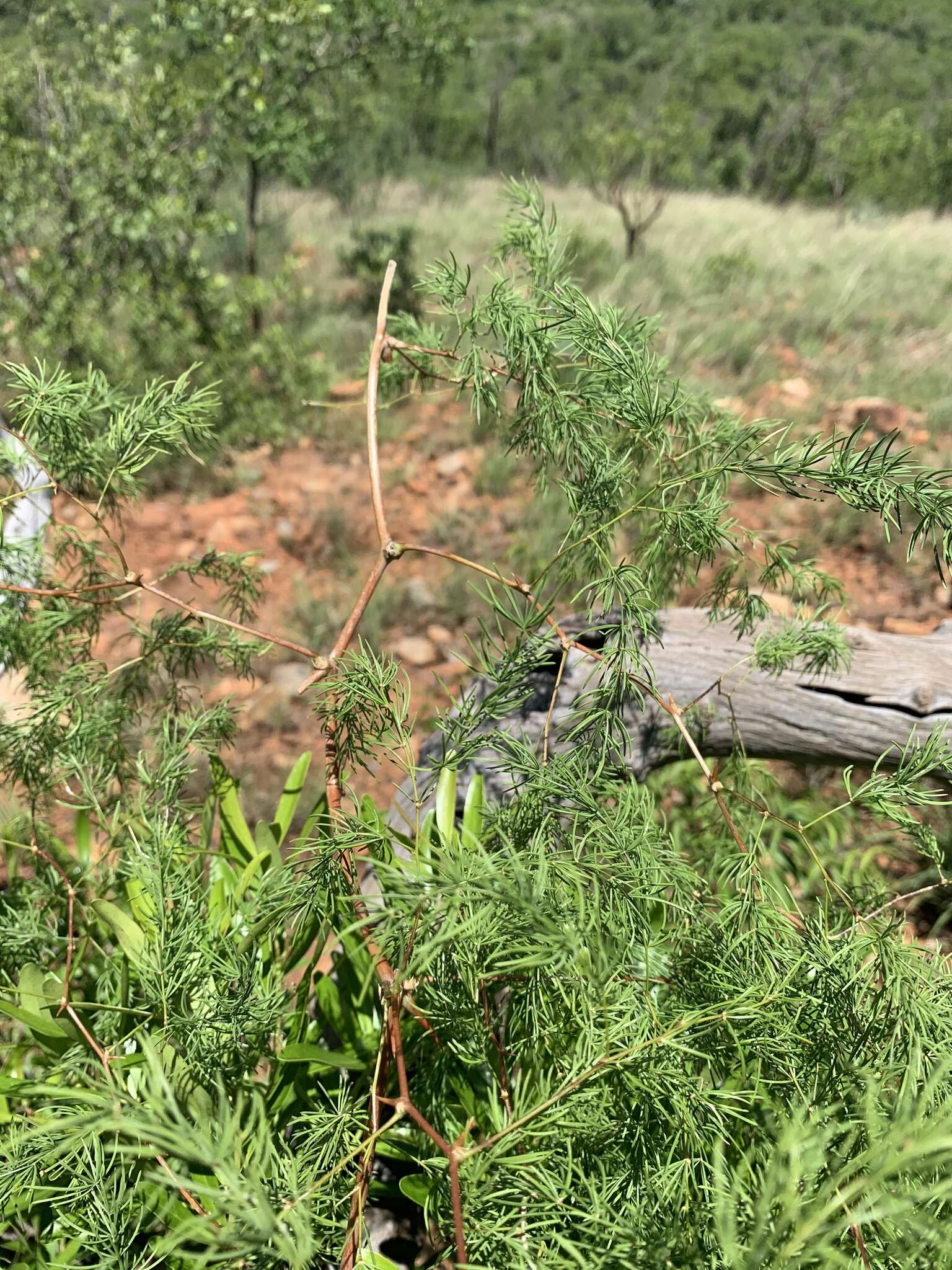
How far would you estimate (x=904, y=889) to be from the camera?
210 cm

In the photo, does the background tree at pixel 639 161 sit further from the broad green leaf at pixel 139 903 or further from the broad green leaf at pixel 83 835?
the broad green leaf at pixel 139 903

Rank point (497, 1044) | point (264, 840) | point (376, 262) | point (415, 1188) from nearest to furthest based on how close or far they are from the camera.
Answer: point (497, 1044)
point (415, 1188)
point (264, 840)
point (376, 262)

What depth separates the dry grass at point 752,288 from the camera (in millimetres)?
5098

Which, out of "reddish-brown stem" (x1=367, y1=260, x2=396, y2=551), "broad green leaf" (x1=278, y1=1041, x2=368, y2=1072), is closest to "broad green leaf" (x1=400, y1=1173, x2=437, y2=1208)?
"broad green leaf" (x1=278, y1=1041, x2=368, y2=1072)

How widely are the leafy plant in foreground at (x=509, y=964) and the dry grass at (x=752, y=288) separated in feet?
7.30

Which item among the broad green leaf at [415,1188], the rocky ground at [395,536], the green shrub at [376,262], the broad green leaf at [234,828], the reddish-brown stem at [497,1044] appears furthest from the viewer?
the green shrub at [376,262]

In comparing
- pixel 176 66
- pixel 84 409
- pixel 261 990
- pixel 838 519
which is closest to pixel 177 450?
pixel 84 409

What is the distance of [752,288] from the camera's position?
22.4 feet

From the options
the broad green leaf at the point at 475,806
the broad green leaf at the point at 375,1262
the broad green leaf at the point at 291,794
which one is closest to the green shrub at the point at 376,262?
the broad green leaf at the point at 291,794

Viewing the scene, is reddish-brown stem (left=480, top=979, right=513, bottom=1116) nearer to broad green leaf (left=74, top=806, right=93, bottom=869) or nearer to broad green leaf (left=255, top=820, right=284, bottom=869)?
broad green leaf (left=255, top=820, right=284, bottom=869)

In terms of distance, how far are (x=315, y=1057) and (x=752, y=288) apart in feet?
24.0

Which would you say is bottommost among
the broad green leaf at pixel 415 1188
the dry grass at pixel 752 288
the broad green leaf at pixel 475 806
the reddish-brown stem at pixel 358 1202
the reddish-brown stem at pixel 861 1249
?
the dry grass at pixel 752 288

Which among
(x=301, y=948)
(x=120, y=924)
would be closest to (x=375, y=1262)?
(x=301, y=948)

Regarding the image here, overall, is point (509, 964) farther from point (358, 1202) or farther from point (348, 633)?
point (348, 633)
